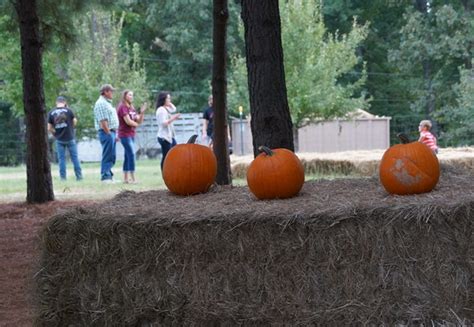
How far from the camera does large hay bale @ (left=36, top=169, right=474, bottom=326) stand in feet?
11.6

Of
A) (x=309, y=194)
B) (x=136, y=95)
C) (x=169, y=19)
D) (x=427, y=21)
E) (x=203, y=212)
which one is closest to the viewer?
(x=203, y=212)

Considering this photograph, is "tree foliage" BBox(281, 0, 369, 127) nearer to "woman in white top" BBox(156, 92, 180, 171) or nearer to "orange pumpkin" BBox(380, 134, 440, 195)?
"woman in white top" BBox(156, 92, 180, 171)

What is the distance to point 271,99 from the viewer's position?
6.56 metres

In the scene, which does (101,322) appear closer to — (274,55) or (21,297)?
(21,297)

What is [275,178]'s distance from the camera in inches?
170

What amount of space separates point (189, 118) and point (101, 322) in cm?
3384

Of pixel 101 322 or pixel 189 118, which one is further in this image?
pixel 189 118

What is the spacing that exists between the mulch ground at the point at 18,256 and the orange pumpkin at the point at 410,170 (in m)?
1.80

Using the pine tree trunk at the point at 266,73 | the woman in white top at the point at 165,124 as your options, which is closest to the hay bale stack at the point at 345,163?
the woman in white top at the point at 165,124

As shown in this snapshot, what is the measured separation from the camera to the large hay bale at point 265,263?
3.55 meters

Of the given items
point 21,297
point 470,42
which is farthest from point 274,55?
point 470,42

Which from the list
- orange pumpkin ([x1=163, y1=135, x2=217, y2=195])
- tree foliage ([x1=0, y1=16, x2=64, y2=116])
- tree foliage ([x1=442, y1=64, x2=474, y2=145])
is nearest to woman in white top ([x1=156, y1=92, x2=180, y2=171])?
orange pumpkin ([x1=163, y1=135, x2=217, y2=195])

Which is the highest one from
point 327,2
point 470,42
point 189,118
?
point 327,2

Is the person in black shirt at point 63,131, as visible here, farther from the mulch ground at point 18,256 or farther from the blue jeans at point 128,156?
the mulch ground at point 18,256
